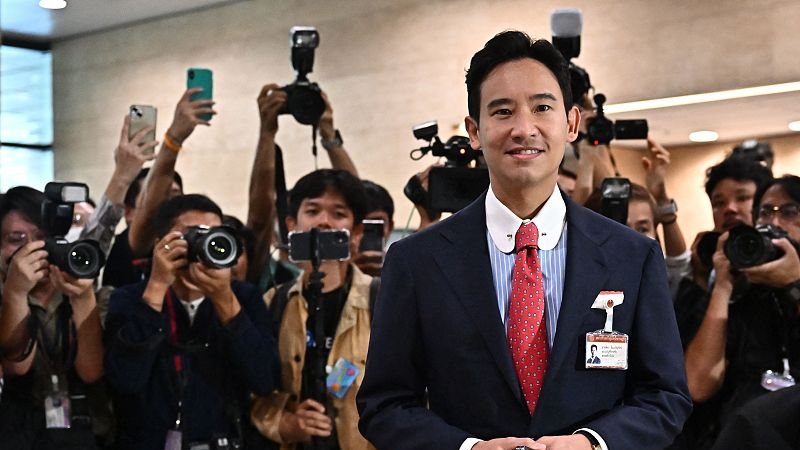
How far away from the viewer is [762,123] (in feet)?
15.1

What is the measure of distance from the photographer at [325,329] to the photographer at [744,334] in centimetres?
89

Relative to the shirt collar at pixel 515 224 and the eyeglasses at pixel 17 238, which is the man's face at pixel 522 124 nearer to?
the shirt collar at pixel 515 224

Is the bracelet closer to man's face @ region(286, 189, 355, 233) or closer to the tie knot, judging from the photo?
man's face @ region(286, 189, 355, 233)

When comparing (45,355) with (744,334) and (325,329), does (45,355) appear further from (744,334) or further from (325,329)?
(744,334)

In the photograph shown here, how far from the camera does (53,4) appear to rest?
6242 mm

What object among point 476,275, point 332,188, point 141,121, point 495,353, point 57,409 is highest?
point 141,121

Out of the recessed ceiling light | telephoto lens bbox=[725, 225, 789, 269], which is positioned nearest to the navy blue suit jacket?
telephoto lens bbox=[725, 225, 789, 269]

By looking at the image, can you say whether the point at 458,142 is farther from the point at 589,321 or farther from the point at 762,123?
the point at 762,123

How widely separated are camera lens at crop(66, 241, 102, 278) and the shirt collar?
144 cm

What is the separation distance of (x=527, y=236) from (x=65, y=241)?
1.56 metres

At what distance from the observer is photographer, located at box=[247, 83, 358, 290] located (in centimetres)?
375

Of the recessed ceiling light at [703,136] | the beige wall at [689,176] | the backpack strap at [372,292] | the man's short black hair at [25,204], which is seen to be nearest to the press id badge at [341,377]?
the backpack strap at [372,292]

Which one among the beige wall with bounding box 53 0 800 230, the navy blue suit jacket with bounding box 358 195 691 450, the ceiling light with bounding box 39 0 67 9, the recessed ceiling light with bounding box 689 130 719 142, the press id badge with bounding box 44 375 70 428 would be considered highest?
the ceiling light with bounding box 39 0 67 9

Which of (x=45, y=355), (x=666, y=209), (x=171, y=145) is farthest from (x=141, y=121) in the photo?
(x=666, y=209)
